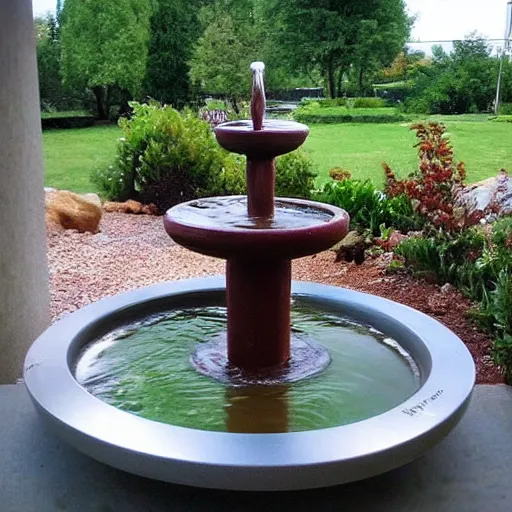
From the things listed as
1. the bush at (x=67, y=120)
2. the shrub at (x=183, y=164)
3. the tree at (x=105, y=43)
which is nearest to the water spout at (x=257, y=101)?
the shrub at (x=183, y=164)

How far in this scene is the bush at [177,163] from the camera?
6527mm

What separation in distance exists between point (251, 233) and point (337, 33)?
31.3ft

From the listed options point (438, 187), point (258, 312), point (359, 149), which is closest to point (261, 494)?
point (258, 312)

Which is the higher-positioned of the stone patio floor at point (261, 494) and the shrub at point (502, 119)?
the shrub at point (502, 119)

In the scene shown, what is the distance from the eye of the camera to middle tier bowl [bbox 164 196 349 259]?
217cm

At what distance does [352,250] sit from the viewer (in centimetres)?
493

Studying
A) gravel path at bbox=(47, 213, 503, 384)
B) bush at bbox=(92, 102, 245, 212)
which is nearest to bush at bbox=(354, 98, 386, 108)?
bush at bbox=(92, 102, 245, 212)

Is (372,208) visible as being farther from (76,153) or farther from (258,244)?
(76,153)

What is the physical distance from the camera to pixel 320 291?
3.19 meters

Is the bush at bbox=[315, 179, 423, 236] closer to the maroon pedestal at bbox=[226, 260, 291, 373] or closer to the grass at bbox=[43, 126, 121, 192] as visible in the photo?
the maroon pedestal at bbox=[226, 260, 291, 373]

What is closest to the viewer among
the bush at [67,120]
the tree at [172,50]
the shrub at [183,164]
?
the shrub at [183,164]

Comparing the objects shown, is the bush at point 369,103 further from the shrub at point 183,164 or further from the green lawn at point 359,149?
the shrub at point 183,164

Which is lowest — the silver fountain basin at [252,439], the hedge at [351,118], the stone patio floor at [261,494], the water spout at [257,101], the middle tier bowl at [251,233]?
the stone patio floor at [261,494]

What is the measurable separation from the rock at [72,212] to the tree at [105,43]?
461 centimetres
